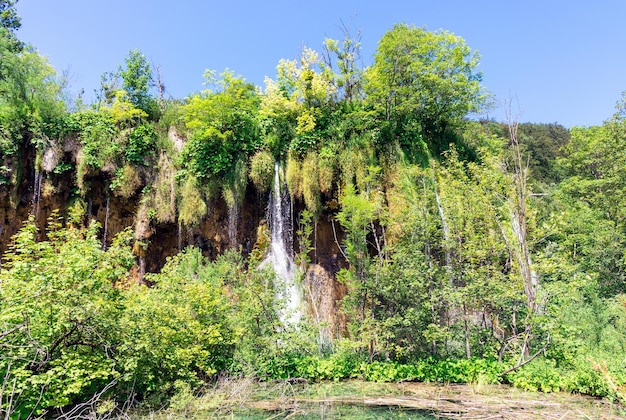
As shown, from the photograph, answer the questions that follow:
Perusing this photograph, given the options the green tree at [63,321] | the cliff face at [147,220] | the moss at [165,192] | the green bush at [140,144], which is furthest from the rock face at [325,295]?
the green bush at [140,144]

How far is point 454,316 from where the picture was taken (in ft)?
34.1

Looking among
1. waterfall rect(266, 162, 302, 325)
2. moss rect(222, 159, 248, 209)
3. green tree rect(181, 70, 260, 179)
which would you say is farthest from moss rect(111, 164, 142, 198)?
waterfall rect(266, 162, 302, 325)

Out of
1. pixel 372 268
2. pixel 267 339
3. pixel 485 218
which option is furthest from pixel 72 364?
pixel 485 218

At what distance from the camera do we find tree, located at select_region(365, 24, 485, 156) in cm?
1519

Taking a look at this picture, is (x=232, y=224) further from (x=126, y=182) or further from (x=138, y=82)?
(x=138, y=82)

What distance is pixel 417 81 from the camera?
15328 mm

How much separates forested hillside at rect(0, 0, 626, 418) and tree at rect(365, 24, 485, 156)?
9cm

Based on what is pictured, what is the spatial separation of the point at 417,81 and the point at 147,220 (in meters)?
12.2

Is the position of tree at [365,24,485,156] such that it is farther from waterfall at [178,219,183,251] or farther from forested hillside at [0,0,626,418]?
waterfall at [178,219,183,251]

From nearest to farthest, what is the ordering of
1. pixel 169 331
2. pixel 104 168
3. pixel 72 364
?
pixel 72 364 → pixel 169 331 → pixel 104 168

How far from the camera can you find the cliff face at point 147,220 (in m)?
15.1

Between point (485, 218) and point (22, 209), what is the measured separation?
57.3ft

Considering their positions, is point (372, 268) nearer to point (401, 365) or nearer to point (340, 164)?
point (401, 365)

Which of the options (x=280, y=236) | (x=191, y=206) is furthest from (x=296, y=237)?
(x=191, y=206)
